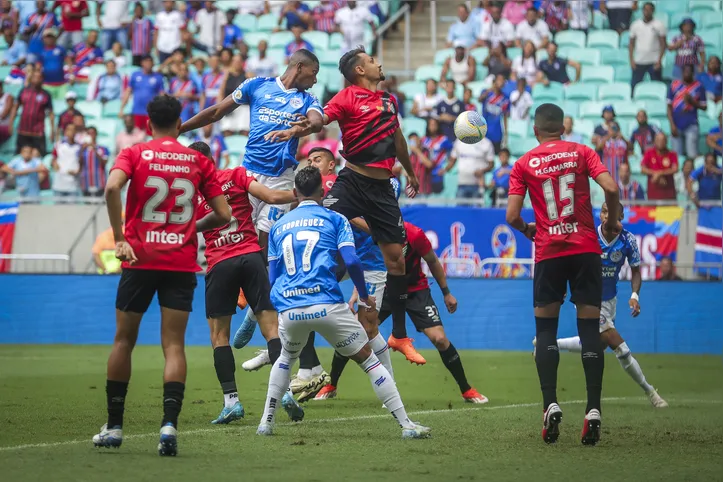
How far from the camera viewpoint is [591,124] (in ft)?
71.2

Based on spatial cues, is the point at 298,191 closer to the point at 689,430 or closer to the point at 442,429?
the point at 442,429

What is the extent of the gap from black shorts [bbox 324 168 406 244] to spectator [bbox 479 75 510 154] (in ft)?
37.3

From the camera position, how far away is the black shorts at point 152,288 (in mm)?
6965

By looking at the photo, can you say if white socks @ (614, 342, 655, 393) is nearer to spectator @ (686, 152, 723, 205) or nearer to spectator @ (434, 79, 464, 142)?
spectator @ (686, 152, 723, 205)

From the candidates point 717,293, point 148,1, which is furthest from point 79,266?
point 717,293

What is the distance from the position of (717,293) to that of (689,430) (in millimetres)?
9227

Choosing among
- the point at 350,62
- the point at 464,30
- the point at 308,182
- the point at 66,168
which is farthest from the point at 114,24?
the point at 308,182

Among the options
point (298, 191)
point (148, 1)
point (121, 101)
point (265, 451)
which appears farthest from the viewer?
point (148, 1)

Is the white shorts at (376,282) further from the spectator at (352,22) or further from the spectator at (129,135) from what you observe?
the spectator at (352,22)

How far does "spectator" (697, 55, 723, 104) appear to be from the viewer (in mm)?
21578

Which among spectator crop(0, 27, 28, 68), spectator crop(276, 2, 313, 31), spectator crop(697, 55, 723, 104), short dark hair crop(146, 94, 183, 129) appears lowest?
short dark hair crop(146, 94, 183, 129)

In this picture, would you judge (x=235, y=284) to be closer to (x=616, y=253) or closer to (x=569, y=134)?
(x=616, y=253)

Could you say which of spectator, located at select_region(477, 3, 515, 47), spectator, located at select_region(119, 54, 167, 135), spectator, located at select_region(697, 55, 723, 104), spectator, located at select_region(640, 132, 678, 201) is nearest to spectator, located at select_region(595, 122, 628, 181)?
spectator, located at select_region(640, 132, 678, 201)

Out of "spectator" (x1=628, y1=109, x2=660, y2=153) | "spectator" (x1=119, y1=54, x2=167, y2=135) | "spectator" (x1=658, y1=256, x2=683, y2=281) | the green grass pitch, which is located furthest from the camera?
"spectator" (x1=119, y1=54, x2=167, y2=135)
